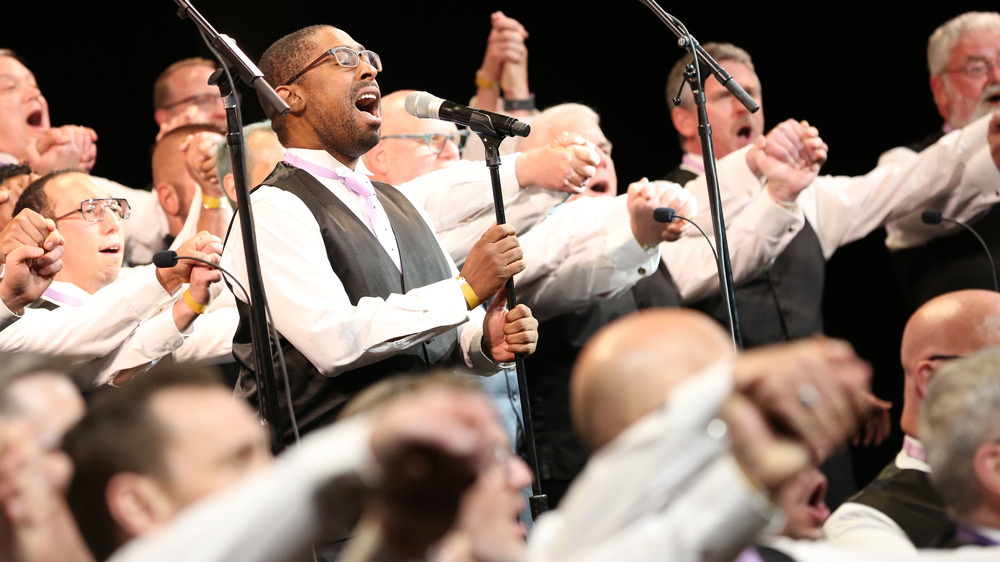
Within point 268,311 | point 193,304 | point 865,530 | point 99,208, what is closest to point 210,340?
point 193,304

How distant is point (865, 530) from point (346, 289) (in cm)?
123

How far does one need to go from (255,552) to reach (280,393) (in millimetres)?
1525

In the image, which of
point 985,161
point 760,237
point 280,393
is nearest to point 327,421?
point 280,393

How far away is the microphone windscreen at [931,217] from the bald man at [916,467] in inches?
49.5

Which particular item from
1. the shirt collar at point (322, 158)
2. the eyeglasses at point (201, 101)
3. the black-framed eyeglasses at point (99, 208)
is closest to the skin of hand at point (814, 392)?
the shirt collar at point (322, 158)

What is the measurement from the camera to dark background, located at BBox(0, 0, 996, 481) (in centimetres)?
506

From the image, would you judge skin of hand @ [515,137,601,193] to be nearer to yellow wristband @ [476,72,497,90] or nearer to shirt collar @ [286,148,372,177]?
shirt collar @ [286,148,372,177]

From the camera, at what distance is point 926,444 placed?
2041 millimetres

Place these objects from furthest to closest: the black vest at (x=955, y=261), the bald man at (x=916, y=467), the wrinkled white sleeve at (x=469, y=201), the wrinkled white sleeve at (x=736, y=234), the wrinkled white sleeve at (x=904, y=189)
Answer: the black vest at (x=955, y=261)
the wrinkled white sleeve at (x=904, y=189)
the wrinkled white sleeve at (x=736, y=234)
the wrinkled white sleeve at (x=469, y=201)
the bald man at (x=916, y=467)

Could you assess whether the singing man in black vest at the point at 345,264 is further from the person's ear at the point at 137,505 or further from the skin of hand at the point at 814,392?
the skin of hand at the point at 814,392

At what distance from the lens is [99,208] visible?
3.35 m

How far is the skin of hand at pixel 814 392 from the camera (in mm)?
1168

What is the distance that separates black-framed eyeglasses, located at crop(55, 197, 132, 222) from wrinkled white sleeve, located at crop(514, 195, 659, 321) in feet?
3.87

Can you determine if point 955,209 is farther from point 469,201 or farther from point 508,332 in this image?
point 508,332
